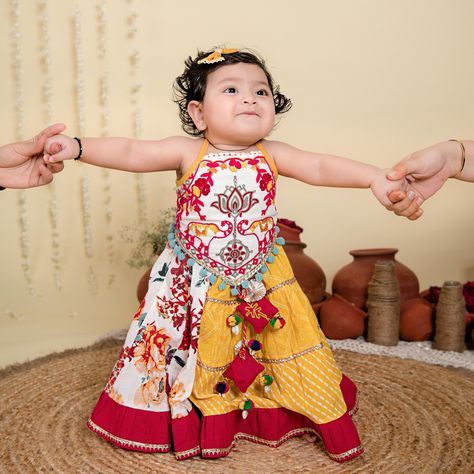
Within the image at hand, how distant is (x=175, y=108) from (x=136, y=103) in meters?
0.16

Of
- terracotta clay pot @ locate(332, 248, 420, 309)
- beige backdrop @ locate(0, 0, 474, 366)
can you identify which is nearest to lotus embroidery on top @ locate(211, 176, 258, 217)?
terracotta clay pot @ locate(332, 248, 420, 309)

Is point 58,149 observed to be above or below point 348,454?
above

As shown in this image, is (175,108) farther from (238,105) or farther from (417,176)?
(417,176)

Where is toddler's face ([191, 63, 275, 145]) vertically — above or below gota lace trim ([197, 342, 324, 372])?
above

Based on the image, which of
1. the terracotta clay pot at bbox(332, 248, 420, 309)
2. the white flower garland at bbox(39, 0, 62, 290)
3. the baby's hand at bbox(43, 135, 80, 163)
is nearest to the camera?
the baby's hand at bbox(43, 135, 80, 163)

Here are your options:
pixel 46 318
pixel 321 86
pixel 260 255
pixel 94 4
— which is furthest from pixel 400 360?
pixel 94 4

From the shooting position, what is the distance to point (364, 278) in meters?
2.70

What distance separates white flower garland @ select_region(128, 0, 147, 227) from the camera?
9.49ft

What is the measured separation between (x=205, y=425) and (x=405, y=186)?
73 centimetres

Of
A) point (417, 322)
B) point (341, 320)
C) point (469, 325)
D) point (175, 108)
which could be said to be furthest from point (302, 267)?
point (175, 108)

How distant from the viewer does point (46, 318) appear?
9.86ft

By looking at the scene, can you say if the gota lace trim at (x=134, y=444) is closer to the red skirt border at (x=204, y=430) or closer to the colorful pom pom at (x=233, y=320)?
the red skirt border at (x=204, y=430)

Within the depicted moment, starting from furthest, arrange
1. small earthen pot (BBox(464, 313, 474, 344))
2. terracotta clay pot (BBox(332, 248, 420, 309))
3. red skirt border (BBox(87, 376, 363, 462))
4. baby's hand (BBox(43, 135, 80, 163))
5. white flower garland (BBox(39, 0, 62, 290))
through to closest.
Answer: white flower garland (BBox(39, 0, 62, 290)), terracotta clay pot (BBox(332, 248, 420, 309)), small earthen pot (BBox(464, 313, 474, 344)), red skirt border (BBox(87, 376, 363, 462)), baby's hand (BBox(43, 135, 80, 163))

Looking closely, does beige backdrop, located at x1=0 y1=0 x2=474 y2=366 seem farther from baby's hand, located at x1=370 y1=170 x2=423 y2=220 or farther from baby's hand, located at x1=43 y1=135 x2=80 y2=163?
baby's hand, located at x1=370 y1=170 x2=423 y2=220
